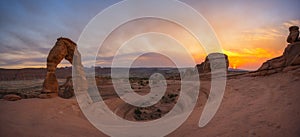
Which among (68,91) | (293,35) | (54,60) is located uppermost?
(293,35)

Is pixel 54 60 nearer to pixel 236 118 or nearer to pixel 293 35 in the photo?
pixel 236 118

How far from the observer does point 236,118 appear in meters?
8.34

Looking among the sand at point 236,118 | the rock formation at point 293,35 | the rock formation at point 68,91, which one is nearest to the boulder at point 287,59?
the rock formation at point 293,35

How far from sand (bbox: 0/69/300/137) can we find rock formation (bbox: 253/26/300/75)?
2.84 meters

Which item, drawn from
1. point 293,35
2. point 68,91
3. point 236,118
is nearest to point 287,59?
point 293,35

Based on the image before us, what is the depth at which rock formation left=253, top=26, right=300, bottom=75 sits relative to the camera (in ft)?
42.4

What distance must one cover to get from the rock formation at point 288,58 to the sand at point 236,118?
284cm

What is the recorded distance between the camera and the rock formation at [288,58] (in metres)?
12.9

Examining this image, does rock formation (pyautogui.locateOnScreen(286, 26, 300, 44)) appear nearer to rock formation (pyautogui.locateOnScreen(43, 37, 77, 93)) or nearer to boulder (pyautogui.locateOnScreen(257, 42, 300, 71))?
boulder (pyautogui.locateOnScreen(257, 42, 300, 71))

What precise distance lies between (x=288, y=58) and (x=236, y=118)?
7997 millimetres

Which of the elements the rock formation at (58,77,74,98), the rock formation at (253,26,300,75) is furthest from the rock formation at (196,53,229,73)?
the rock formation at (58,77,74,98)

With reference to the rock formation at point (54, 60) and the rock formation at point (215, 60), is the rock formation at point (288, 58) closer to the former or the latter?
the rock formation at point (54, 60)

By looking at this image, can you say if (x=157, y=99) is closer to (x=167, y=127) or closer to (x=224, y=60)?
(x=167, y=127)

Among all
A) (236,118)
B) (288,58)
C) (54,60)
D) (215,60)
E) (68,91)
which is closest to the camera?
(236,118)
